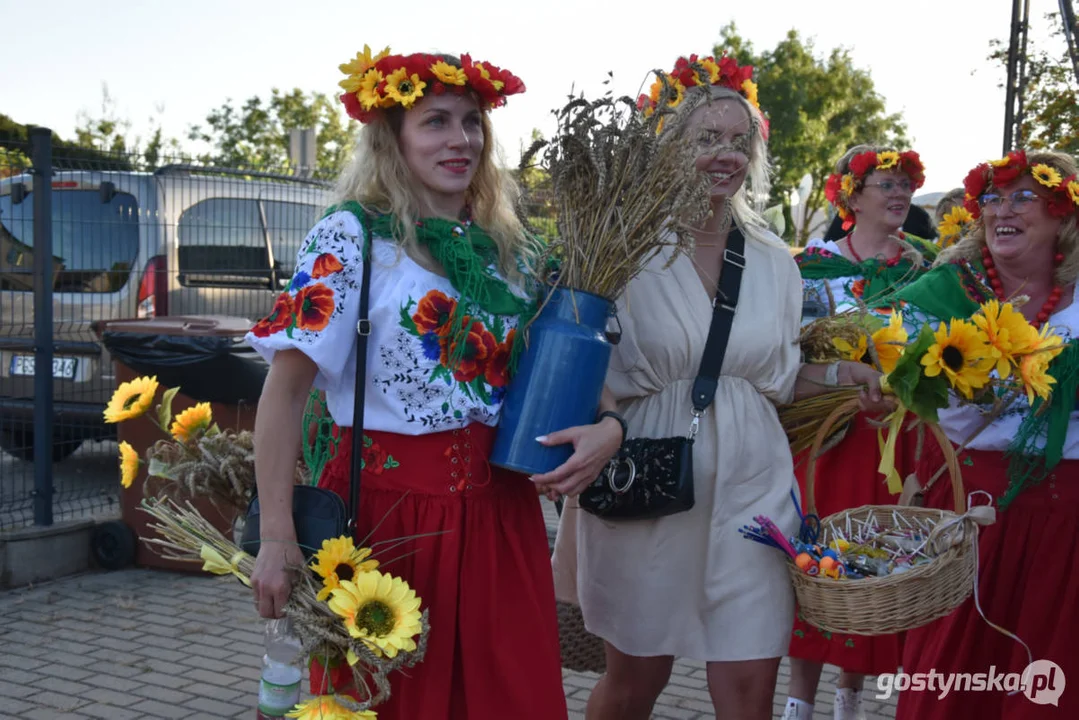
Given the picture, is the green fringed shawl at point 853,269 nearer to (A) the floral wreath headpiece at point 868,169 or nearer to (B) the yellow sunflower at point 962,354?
(A) the floral wreath headpiece at point 868,169

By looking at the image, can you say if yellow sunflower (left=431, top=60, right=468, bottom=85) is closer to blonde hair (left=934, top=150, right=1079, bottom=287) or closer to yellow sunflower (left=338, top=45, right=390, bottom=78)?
yellow sunflower (left=338, top=45, right=390, bottom=78)

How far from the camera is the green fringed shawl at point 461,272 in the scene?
105 inches

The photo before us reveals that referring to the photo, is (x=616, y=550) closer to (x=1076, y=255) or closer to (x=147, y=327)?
(x=1076, y=255)

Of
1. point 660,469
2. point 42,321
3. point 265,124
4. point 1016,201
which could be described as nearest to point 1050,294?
point 1016,201

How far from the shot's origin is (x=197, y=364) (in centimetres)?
580

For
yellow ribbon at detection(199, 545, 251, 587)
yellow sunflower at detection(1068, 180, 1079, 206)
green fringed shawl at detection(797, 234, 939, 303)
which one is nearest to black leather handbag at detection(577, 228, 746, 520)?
yellow ribbon at detection(199, 545, 251, 587)

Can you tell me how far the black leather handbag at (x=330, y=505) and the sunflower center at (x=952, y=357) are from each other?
1405mm

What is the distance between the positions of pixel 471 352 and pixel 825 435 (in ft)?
3.58

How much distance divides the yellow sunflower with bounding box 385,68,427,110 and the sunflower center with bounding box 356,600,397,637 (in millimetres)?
1185

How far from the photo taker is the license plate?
6.68 metres

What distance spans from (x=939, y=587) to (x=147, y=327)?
14.8 ft

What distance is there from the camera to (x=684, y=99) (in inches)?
121

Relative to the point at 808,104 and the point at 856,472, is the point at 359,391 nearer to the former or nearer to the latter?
the point at 856,472

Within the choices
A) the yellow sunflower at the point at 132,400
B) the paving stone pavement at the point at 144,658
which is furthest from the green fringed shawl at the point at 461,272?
the paving stone pavement at the point at 144,658
